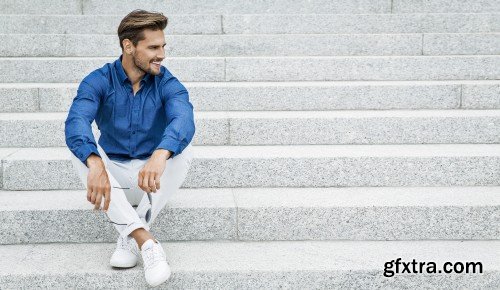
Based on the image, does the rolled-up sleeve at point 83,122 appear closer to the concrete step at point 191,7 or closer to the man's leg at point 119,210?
the man's leg at point 119,210

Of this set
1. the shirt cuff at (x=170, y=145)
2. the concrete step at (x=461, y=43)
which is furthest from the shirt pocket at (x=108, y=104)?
the concrete step at (x=461, y=43)

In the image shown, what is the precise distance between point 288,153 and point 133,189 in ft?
3.95

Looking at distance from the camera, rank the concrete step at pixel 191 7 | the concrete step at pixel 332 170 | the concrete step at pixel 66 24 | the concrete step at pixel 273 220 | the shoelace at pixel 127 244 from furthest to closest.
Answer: the concrete step at pixel 191 7, the concrete step at pixel 66 24, the concrete step at pixel 332 170, the concrete step at pixel 273 220, the shoelace at pixel 127 244

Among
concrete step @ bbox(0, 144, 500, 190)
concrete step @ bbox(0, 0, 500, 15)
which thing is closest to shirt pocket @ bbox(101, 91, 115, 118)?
concrete step @ bbox(0, 144, 500, 190)

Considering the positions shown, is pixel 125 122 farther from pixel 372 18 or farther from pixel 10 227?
pixel 372 18

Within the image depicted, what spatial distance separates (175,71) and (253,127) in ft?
4.04

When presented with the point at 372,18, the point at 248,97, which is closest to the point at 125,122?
the point at 248,97

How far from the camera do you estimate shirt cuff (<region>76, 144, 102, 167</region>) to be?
112 inches

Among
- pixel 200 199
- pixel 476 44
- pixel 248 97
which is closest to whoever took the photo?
pixel 200 199

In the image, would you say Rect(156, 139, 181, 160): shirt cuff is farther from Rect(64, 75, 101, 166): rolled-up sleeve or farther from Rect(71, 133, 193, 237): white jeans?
Rect(64, 75, 101, 166): rolled-up sleeve

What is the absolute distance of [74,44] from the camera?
18.5 ft

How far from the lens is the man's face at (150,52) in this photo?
10.5ft

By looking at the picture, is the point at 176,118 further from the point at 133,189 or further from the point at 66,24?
the point at 66,24

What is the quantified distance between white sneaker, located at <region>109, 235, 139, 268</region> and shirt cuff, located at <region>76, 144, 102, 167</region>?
474 mm
